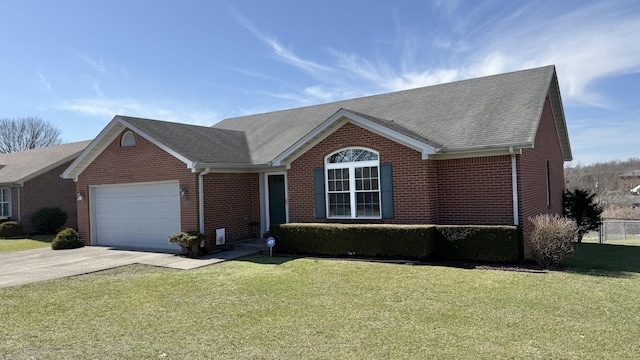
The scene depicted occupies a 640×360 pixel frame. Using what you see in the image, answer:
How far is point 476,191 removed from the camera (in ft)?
38.7

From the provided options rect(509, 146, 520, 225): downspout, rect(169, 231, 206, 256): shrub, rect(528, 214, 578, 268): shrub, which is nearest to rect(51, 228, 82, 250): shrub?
rect(169, 231, 206, 256): shrub

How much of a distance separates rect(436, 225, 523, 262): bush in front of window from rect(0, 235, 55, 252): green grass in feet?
53.8

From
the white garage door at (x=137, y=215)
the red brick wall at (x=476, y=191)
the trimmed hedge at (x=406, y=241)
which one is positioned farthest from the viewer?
the white garage door at (x=137, y=215)

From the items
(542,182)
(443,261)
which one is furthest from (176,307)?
(542,182)

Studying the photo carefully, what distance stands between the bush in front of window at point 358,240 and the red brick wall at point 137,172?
119 inches

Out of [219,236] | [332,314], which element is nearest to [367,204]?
[219,236]

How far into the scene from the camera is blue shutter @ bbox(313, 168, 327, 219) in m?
13.2

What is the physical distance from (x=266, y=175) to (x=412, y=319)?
10211 millimetres

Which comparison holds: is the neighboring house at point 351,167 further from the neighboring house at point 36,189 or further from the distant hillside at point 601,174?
the distant hillside at point 601,174

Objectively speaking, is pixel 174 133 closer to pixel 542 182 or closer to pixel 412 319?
pixel 412 319

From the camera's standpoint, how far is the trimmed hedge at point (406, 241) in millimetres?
10438

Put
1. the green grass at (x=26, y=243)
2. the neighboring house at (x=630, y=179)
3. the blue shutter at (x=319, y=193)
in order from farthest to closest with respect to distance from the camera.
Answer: the neighboring house at (x=630, y=179) → the green grass at (x=26, y=243) → the blue shutter at (x=319, y=193)

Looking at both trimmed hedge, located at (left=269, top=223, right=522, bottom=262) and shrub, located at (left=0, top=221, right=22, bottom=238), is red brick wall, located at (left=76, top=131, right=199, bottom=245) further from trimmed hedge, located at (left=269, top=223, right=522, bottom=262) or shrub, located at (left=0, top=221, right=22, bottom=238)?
shrub, located at (left=0, top=221, right=22, bottom=238)

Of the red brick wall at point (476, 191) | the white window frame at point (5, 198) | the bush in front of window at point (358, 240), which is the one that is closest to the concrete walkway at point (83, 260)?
the bush in front of window at point (358, 240)
